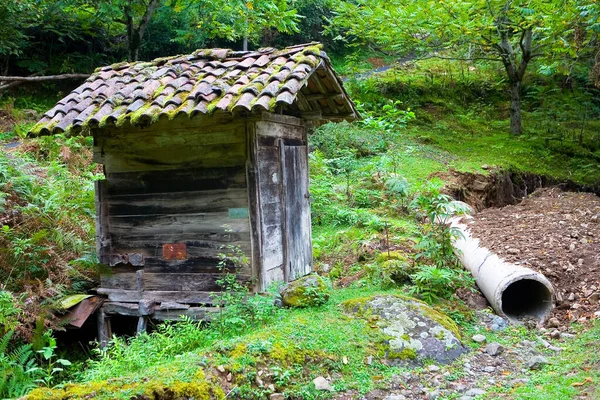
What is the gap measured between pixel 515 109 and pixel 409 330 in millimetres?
13649

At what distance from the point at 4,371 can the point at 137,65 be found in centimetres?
436

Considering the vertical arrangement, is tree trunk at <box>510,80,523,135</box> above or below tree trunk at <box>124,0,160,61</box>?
below

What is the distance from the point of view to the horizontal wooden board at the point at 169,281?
6527mm

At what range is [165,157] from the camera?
262 inches

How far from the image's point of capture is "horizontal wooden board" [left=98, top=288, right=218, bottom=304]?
6.52m

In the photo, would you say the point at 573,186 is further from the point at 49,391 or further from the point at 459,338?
the point at 49,391

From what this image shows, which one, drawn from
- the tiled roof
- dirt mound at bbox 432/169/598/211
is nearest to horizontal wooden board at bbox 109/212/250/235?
the tiled roof

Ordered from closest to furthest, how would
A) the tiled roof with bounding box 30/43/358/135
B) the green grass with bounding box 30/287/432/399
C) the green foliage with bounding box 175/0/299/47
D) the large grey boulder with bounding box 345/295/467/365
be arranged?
the green grass with bounding box 30/287/432/399, the large grey boulder with bounding box 345/295/467/365, the tiled roof with bounding box 30/43/358/135, the green foliage with bounding box 175/0/299/47

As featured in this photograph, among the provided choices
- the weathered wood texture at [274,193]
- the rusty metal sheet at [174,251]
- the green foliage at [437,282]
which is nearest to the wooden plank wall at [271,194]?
the weathered wood texture at [274,193]

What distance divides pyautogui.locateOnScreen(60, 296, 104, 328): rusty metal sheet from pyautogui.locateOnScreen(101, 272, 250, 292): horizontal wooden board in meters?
0.23

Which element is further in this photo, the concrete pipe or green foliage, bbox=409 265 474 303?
the concrete pipe

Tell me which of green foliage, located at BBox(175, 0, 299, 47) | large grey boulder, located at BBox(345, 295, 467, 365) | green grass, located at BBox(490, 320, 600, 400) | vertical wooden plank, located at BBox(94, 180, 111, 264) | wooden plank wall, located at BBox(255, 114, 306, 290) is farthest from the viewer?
green foliage, located at BBox(175, 0, 299, 47)

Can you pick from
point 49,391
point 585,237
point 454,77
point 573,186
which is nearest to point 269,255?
point 49,391

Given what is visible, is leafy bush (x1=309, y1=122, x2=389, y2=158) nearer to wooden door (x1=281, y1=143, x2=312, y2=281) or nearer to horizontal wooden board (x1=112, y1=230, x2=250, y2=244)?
wooden door (x1=281, y1=143, x2=312, y2=281)
